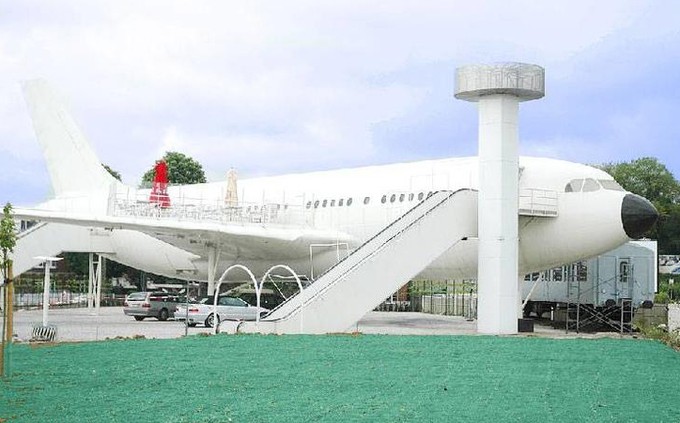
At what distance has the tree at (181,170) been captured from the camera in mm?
88375

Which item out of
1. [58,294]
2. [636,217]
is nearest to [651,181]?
[58,294]

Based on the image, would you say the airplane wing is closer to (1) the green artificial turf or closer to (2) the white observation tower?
(2) the white observation tower

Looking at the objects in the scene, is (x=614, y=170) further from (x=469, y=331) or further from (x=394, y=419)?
(x=394, y=419)

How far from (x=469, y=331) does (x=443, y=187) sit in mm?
5497

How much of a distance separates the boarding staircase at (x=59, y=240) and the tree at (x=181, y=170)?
120ft

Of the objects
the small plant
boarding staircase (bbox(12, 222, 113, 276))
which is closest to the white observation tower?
the small plant

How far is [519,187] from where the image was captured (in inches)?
1271

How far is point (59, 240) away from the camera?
5066 centimetres

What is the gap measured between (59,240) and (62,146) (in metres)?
4.84

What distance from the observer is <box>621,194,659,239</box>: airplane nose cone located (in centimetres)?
3072

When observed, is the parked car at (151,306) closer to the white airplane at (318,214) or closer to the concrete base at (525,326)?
the white airplane at (318,214)

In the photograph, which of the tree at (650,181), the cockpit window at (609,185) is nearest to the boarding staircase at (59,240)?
the cockpit window at (609,185)

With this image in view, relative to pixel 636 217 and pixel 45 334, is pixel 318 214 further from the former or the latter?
pixel 45 334

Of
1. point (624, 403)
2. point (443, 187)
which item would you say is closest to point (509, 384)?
point (624, 403)
